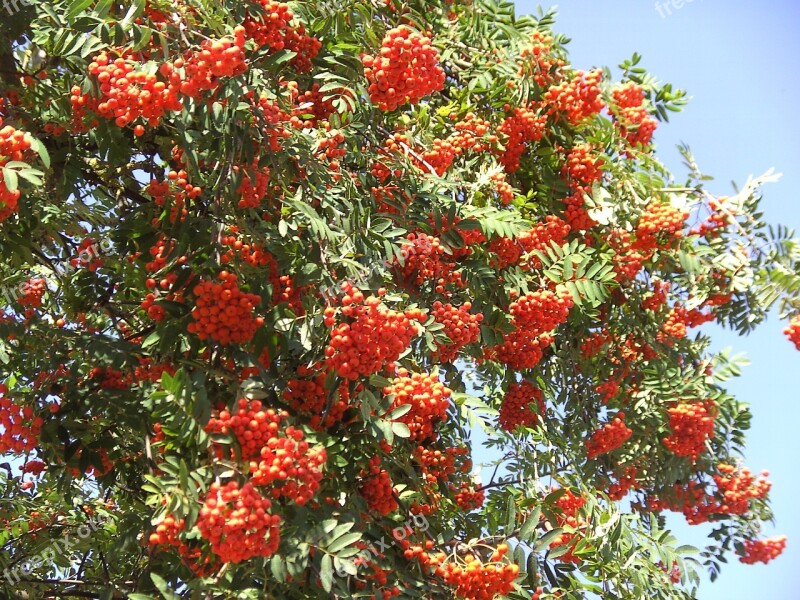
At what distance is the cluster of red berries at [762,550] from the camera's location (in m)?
6.46

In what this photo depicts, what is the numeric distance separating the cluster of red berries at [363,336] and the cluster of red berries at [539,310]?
144 cm

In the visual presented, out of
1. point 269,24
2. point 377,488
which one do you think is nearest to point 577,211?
point 269,24

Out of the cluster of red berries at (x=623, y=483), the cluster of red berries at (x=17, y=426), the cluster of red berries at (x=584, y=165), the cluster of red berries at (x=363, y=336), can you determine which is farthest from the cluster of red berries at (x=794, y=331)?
the cluster of red berries at (x=17, y=426)

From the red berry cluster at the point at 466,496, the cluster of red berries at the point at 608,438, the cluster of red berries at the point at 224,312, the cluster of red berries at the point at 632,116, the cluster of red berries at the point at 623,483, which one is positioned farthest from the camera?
the cluster of red berries at the point at 623,483

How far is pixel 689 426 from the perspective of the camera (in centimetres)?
578

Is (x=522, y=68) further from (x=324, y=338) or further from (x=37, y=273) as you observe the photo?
(x=37, y=273)

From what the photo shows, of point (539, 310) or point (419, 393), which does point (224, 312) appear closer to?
point (419, 393)

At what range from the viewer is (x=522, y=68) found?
534cm

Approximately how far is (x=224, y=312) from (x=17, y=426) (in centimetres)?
124

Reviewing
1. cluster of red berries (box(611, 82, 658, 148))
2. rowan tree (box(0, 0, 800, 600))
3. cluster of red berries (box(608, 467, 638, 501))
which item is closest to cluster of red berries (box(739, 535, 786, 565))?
rowan tree (box(0, 0, 800, 600))

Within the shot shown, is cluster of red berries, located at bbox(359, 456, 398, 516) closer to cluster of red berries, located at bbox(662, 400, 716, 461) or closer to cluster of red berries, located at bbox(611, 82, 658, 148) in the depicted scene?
cluster of red berries, located at bbox(662, 400, 716, 461)

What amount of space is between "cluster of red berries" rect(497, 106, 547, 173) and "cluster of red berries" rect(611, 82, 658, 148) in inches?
24.8

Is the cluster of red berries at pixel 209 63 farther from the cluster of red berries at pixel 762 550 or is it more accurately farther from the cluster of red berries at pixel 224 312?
the cluster of red berries at pixel 762 550

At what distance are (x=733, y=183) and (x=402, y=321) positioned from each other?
3.09 meters
